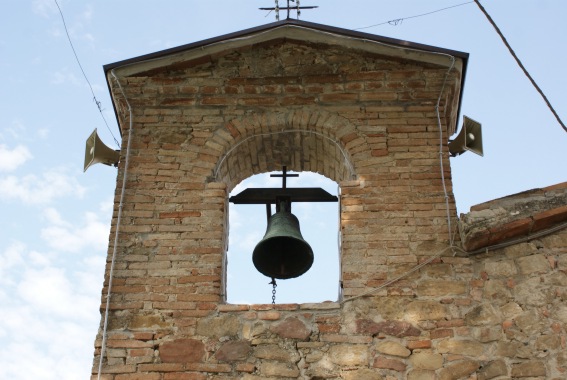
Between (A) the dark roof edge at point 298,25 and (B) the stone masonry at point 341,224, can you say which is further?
(A) the dark roof edge at point 298,25

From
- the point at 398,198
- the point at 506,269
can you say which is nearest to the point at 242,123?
the point at 398,198

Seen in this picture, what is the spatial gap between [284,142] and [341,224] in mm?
1210

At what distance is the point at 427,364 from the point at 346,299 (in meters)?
0.75

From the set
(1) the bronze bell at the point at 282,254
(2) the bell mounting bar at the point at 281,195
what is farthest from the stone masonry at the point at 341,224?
(1) the bronze bell at the point at 282,254

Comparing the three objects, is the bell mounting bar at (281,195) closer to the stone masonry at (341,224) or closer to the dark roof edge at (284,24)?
the stone masonry at (341,224)

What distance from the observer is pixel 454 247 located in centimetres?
670

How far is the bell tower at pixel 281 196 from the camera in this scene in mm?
6234

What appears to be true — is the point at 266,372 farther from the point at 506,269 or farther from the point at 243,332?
the point at 506,269

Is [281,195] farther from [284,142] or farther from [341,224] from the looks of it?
[341,224]

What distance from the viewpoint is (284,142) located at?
787 centimetres

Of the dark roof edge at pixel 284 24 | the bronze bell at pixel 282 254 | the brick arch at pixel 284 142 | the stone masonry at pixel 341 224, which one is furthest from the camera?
the dark roof edge at pixel 284 24

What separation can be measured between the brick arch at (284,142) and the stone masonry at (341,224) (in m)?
0.01

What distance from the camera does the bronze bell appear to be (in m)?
7.36

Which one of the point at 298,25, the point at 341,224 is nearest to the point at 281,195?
the point at 341,224
